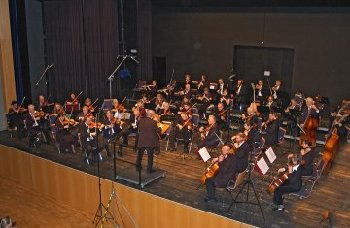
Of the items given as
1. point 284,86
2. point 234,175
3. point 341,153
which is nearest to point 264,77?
point 284,86

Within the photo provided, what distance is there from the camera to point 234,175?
8.85 m

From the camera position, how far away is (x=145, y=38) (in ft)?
56.4

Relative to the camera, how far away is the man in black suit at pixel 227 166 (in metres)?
A: 8.73

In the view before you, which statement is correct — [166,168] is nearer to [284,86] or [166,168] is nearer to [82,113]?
[82,113]

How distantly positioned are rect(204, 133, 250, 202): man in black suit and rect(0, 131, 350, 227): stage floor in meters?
0.37

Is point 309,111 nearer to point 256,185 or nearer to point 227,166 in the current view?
point 256,185

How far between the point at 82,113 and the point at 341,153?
731 cm

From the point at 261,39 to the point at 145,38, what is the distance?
4648mm

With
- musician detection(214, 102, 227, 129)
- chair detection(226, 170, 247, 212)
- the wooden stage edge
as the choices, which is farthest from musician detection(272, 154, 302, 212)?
musician detection(214, 102, 227, 129)

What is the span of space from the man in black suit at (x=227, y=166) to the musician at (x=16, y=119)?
6.98 m

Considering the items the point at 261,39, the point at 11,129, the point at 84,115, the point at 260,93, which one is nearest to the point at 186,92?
the point at 260,93

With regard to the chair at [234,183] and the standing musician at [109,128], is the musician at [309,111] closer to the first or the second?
the chair at [234,183]

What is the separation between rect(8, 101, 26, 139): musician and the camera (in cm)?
1332

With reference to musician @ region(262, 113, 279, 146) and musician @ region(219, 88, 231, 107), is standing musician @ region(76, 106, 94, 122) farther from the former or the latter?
musician @ region(262, 113, 279, 146)
